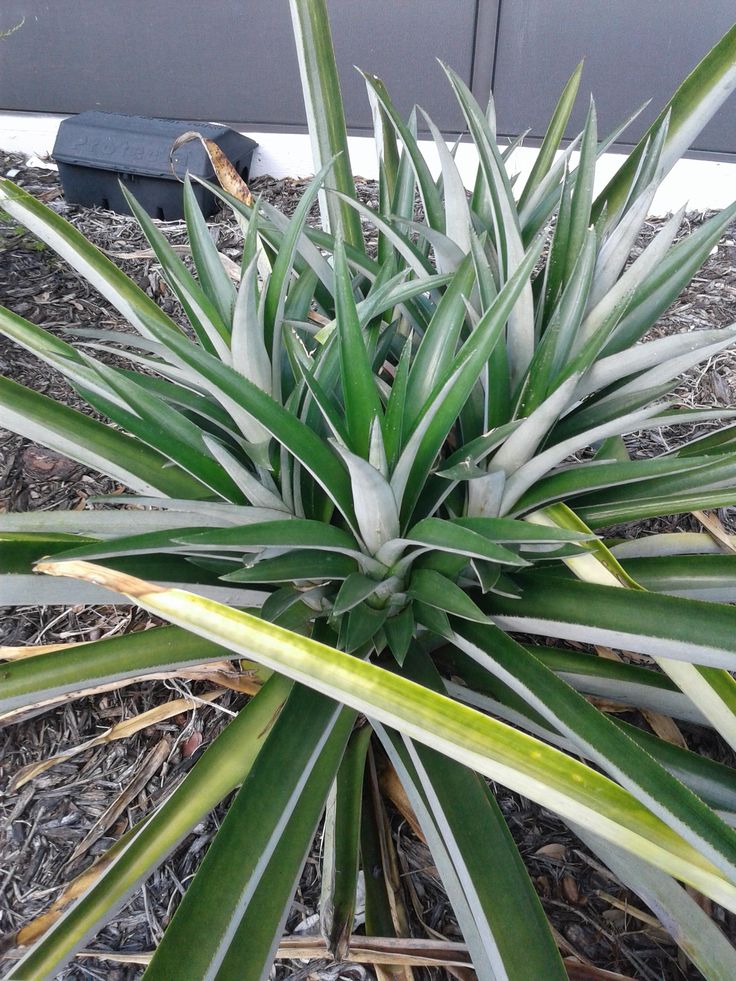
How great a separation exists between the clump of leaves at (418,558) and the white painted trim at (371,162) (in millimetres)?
1067

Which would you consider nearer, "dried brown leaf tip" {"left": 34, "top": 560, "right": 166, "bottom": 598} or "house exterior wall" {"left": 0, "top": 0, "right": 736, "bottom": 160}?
"dried brown leaf tip" {"left": 34, "top": 560, "right": 166, "bottom": 598}

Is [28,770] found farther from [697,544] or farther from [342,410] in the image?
[697,544]

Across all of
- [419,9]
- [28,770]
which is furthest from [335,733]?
[419,9]

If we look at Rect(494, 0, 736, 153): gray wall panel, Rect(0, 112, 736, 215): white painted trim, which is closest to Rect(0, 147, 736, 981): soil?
Rect(0, 112, 736, 215): white painted trim

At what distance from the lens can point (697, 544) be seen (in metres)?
0.79

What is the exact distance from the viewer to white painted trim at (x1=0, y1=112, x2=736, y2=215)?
1716 millimetres

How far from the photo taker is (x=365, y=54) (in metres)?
1.99

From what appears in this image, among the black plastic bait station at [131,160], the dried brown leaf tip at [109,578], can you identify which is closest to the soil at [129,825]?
the dried brown leaf tip at [109,578]

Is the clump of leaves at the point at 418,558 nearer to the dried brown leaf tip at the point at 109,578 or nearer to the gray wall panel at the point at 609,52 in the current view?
the dried brown leaf tip at the point at 109,578

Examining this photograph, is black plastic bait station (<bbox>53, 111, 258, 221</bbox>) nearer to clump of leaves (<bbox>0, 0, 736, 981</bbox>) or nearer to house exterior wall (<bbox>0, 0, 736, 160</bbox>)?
house exterior wall (<bbox>0, 0, 736, 160</bbox>)

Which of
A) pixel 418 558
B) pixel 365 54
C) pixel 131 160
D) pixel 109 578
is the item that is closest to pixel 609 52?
pixel 365 54

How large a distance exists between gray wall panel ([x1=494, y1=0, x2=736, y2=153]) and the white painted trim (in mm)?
183

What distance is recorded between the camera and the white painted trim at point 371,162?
172 cm

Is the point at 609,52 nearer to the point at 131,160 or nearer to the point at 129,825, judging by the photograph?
the point at 131,160
